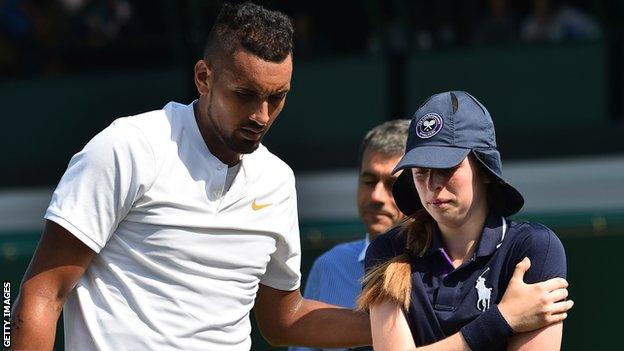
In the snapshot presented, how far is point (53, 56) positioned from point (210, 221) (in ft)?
27.9

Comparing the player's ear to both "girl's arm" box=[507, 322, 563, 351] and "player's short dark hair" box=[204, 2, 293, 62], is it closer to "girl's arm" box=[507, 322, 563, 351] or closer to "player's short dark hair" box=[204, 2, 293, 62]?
"player's short dark hair" box=[204, 2, 293, 62]

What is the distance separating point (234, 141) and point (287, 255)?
0.48 m

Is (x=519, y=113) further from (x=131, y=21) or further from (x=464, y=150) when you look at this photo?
(x=464, y=150)

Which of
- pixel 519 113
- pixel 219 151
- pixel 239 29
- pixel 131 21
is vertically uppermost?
pixel 239 29

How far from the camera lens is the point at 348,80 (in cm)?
1118

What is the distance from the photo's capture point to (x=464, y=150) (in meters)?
3.05

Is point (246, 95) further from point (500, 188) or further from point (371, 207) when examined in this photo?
point (371, 207)

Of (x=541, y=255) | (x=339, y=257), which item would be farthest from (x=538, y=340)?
(x=339, y=257)

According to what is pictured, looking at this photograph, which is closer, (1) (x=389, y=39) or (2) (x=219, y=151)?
(2) (x=219, y=151)

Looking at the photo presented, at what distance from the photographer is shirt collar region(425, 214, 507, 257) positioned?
308cm

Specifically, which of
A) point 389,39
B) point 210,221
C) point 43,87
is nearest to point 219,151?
point 210,221

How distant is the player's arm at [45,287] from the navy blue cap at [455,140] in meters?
0.84

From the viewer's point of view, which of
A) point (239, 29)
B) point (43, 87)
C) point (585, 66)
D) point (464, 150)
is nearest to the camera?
point (464, 150)

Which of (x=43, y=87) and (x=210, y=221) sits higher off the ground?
(x=210, y=221)
